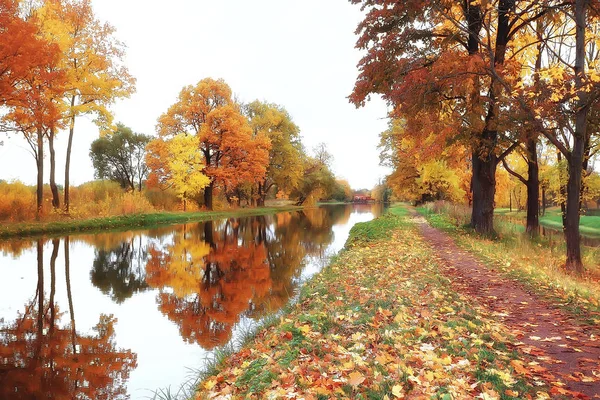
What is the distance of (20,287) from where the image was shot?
9.17m

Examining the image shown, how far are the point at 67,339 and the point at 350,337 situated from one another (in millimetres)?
4708

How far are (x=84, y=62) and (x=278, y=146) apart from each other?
28065 millimetres

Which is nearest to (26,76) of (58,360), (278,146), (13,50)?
(13,50)

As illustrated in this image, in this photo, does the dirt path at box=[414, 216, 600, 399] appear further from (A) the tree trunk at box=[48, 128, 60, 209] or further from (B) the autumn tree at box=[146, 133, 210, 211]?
(B) the autumn tree at box=[146, 133, 210, 211]

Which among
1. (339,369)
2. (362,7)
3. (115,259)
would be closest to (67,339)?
(339,369)

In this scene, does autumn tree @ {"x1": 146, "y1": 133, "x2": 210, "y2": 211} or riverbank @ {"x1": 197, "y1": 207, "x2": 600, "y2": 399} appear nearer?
riverbank @ {"x1": 197, "y1": 207, "x2": 600, "y2": 399}

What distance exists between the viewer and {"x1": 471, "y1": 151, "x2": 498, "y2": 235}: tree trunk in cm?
1495

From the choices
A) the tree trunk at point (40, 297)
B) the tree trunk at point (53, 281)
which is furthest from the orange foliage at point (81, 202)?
the tree trunk at point (40, 297)

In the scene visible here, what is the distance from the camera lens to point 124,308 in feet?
26.6

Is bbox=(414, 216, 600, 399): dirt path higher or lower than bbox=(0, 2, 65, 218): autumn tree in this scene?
lower

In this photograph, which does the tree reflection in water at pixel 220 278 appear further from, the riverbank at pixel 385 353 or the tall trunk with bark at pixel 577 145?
the tall trunk with bark at pixel 577 145

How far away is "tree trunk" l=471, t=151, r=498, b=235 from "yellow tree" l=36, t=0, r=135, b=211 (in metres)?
20.9

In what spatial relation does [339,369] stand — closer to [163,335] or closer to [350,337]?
[350,337]

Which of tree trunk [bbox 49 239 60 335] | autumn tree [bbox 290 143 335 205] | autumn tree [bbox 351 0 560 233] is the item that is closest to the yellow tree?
tree trunk [bbox 49 239 60 335]
